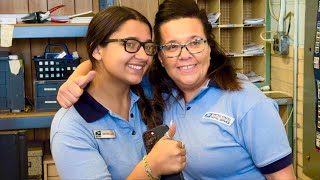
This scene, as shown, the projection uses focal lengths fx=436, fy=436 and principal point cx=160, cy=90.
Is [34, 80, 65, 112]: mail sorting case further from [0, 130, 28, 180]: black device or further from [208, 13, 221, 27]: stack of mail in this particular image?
[0, 130, 28, 180]: black device

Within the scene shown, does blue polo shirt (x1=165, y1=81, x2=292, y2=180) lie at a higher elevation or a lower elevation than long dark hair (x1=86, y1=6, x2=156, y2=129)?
lower

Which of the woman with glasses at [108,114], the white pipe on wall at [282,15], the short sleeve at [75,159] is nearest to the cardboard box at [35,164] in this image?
the woman with glasses at [108,114]

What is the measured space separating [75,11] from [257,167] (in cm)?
241

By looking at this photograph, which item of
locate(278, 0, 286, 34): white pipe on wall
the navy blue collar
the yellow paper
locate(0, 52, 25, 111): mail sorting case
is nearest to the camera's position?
the navy blue collar

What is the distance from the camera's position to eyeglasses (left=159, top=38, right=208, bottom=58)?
5.09ft

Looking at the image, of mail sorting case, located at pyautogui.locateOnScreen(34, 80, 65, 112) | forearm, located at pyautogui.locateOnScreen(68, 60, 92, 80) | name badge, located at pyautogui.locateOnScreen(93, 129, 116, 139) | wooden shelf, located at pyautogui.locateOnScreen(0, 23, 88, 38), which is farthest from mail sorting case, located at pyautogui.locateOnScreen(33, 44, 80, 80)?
name badge, located at pyautogui.locateOnScreen(93, 129, 116, 139)

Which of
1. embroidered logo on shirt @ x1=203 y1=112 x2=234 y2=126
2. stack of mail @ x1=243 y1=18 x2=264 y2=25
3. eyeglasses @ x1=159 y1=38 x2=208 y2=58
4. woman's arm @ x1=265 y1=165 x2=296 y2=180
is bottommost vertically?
woman's arm @ x1=265 y1=165 x2=296 y2=180

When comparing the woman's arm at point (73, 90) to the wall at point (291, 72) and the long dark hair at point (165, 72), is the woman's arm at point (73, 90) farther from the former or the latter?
the wall at point (291, 72)

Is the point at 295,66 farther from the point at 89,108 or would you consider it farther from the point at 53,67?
the point at 89,108

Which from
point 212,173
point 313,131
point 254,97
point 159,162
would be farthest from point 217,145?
point 313,131

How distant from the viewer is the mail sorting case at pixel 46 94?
300 centimetres

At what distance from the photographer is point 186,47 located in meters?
1.55

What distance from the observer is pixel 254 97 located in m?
1.49

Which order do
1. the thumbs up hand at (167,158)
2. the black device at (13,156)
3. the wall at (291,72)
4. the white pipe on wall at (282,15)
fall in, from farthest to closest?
the white pipe on wall at (282,15) < the wall at (291,72) < the thumbs up hand at (167,158) < the black device at (13,156)
